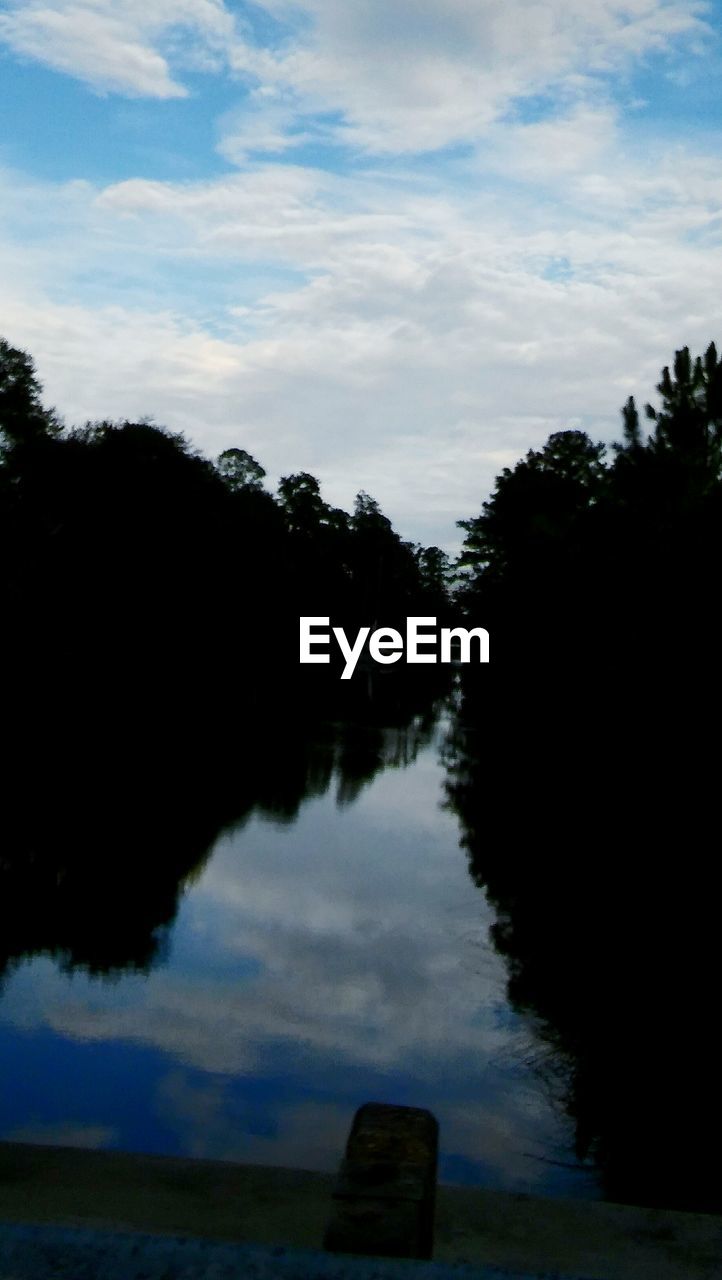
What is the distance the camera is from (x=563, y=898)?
50.4 ft

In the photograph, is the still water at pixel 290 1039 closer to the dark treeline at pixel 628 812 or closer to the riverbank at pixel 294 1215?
the dark treeline at pixel 628 812

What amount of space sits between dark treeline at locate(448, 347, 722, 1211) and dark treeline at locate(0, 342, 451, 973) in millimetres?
3651

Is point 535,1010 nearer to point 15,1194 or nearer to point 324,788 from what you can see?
point 15,1194

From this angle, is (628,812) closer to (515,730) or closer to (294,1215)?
(294,1215)

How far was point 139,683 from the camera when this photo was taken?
60.1m

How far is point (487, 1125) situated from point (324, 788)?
62.2 ft

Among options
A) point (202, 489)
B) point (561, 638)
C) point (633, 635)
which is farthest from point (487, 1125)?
point (202, 489)

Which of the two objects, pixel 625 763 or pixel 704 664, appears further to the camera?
pixel 625 763

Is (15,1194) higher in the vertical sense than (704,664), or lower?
lower

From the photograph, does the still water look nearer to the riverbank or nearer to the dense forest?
the dense forest

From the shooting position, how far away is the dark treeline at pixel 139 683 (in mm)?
15523

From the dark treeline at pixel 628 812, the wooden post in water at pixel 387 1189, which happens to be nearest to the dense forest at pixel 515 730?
the dark treeline at pixel 628 812

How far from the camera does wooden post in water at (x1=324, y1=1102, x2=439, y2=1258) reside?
274cm

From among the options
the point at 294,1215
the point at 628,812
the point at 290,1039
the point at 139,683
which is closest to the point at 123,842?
the point at 290,1039
